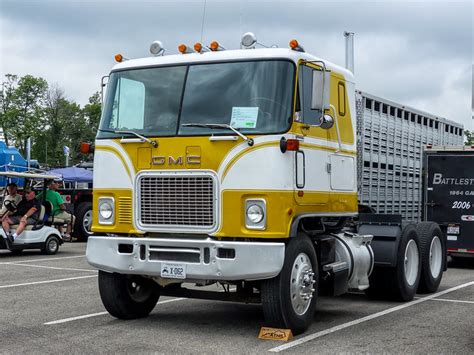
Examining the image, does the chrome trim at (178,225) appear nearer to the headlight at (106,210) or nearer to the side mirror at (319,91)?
the headlight at (106,210)

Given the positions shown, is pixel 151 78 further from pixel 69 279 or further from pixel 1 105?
pixel 1 105

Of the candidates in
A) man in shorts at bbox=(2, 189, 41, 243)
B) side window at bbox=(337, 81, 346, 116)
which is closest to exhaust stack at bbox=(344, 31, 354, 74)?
side window at bbox=(337, 81, 346, 116)

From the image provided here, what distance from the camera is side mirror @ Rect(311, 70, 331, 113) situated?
7.61 m

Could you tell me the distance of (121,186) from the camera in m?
7.97

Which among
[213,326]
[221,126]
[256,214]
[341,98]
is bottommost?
[213,326]

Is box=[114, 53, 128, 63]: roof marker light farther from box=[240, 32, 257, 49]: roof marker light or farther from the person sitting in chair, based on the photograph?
the person sitting in chair

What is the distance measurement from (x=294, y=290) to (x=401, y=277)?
120 inches

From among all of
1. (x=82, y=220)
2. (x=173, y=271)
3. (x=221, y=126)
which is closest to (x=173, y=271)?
(x=173, y=271)

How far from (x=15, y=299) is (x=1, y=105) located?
65.2 m

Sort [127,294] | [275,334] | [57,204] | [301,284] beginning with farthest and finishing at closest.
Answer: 1. [57,204]
2. [127,294]
3. [301,284]
4. [275,334]

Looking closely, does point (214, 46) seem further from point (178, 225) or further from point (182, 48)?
point (178, 225)

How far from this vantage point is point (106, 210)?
8.08 meters

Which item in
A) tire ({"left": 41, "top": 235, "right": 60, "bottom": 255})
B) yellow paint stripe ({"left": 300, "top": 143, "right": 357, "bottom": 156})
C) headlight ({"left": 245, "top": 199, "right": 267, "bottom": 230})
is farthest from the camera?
tire ({"left": 41, "top": 235, "right": 60, "bottom": 255})

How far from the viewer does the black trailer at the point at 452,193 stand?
15.4m
